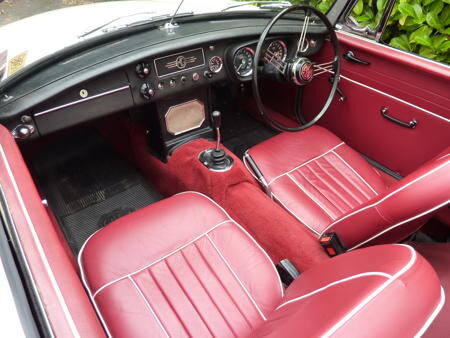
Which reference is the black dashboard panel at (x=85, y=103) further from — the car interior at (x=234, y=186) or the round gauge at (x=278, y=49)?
the round gauge at (x=278, y=49)

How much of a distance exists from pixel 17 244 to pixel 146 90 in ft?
3.29

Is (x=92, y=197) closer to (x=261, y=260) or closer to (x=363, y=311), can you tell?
(x=261, y=260)

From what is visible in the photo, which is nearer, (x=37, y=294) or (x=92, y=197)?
(x=37, y=294)

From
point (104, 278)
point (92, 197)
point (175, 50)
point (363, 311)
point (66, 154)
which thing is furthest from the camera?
point (66, 154)

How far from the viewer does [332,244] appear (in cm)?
117

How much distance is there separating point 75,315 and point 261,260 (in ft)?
2.45

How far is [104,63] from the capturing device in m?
1.36

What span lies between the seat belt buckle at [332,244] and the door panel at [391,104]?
2.70ft

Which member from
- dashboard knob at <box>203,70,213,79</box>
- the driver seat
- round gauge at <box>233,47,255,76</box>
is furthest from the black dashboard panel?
the driver seat

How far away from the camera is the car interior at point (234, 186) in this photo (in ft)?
2.25

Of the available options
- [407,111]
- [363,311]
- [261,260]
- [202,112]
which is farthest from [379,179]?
[363,311]

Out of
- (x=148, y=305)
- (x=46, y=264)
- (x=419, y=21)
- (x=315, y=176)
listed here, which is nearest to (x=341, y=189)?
(x=315, y=176)

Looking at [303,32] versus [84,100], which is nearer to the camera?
[84,100]

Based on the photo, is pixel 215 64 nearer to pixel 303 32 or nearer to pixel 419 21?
pixel 303 32
